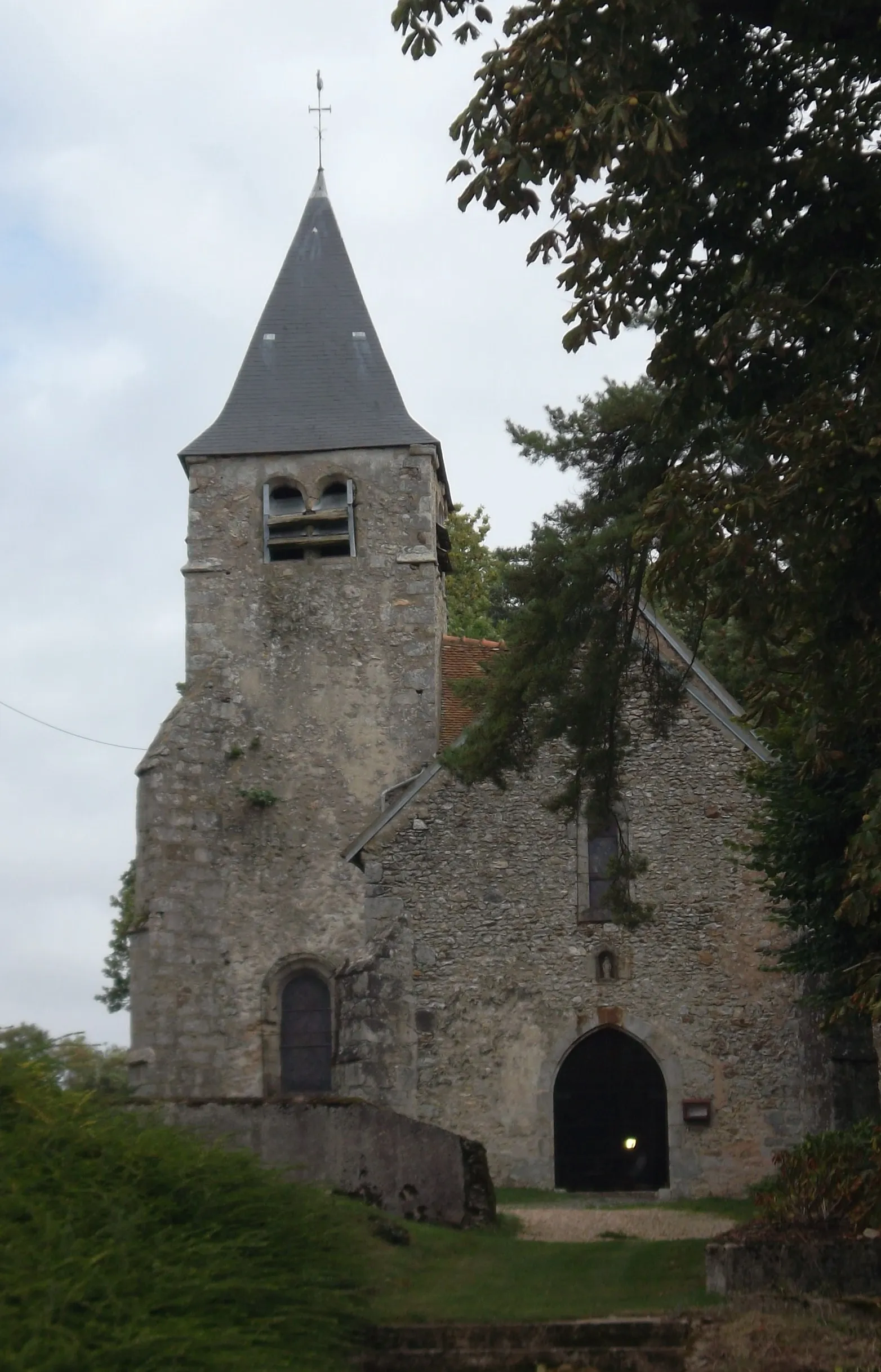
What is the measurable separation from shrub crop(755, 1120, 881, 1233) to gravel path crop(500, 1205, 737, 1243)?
2.00 m

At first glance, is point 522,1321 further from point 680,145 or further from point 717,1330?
point 680,145

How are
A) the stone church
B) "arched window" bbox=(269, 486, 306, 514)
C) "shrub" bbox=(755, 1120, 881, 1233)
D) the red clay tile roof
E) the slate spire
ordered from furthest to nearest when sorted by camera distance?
1. the slate spire
2. "arched window" bbox=(269, 486, 306, 514)
3. the red clay tile roof
4. the stone church
5. "shrub" bbox=(755, 1120, 881, 1233)

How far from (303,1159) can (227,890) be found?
29.6 feet

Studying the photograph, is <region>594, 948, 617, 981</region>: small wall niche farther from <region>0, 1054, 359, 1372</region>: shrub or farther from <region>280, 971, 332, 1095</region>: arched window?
<region>0, 1054, 359, 1372</region>: shrub

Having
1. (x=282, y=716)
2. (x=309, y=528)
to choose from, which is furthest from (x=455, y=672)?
(x=309, y=528)

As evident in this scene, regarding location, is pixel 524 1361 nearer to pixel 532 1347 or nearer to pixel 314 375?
pixel 532 1347

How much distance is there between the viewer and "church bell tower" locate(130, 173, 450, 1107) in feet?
70.8

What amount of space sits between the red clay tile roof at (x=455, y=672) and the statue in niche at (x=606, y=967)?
3889mm

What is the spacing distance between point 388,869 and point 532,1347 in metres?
10.9

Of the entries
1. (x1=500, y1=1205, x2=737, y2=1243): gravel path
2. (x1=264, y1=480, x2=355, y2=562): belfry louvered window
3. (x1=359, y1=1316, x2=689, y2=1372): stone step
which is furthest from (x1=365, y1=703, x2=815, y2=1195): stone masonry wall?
(x1=359, y1=1316, x2=689, y2=1372): stone step

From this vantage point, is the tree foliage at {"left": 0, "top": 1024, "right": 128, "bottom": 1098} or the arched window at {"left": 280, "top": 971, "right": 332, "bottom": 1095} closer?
the tree foliage at {"left": 0, "top": 1024, "right": 128, "bottom": 1098}

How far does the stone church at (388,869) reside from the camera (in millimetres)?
18906

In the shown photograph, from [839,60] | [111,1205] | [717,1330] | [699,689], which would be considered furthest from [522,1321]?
[699,689]

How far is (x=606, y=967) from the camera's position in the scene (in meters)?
19.3
